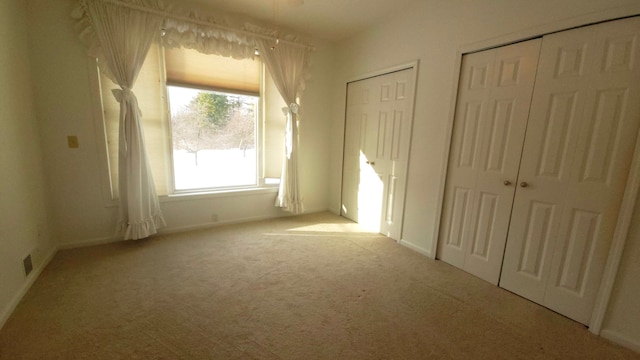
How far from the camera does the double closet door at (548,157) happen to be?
166 cm

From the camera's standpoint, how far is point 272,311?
1884 millimetres

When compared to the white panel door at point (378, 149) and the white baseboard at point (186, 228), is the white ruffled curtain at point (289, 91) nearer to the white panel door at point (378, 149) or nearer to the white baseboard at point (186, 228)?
the white baseboard at point (186, 228)

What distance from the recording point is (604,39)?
5.46ft

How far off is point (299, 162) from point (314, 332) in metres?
2.46

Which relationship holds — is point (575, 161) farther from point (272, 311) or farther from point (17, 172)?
point (17, 172)

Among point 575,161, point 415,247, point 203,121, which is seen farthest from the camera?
point 203,121

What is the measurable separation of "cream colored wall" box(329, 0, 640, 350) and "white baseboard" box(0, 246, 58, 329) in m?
3.43

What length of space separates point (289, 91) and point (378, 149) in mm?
1496

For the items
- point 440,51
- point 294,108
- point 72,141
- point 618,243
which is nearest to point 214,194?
point 72,141

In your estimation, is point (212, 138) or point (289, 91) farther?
point (289, 91)

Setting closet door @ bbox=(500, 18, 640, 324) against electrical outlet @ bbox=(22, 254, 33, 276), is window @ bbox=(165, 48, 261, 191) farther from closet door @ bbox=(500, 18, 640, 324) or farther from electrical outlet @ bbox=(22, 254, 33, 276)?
closet door @ bbox=(500, 18, 640, 324)

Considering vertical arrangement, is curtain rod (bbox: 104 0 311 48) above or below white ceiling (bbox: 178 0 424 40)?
below

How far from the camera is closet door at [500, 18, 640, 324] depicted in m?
1.63

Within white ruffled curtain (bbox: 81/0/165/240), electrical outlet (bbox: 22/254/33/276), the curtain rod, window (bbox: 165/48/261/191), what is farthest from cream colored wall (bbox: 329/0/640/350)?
electrical outlet (bbox: 22/254/33/276)
